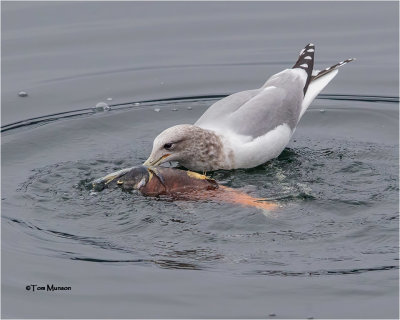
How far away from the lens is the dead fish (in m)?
9.19

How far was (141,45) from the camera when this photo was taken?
1436 cm

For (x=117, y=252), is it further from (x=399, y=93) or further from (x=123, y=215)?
(x=399, y=93)

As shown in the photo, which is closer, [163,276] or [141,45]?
[163,276]

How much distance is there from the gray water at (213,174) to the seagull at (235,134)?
0.17m

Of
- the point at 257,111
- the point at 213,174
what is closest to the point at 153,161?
the point at 213,174

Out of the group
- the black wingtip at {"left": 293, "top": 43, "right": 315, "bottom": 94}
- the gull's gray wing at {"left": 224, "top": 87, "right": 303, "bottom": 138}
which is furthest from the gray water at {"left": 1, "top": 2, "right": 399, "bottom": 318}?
the black wingtip at {"left": 293, "top": 43, "right": 315, "bottom": 94}

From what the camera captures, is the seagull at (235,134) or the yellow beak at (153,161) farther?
the seagull at (235,134)

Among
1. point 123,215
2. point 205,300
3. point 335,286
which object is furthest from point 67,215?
point 335,286

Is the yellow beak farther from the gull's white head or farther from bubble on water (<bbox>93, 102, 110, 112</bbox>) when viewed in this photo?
bubble on water (<bbox>93, 102, 110, 112</bbox>)

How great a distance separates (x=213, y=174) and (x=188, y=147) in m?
0.42

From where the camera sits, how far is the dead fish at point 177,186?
30.1ft

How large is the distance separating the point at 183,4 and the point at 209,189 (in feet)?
23.4

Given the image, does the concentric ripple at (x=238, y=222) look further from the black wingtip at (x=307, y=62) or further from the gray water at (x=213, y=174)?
the black wingtip at (x=307, y=62)

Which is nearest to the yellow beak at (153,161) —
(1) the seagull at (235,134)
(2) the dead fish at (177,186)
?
(1) the seagull at (235,134)
